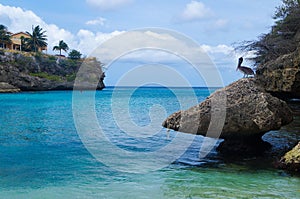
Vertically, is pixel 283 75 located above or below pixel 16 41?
below

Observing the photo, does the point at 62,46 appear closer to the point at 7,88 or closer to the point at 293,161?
the point at 7,88

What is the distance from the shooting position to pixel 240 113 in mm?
8258

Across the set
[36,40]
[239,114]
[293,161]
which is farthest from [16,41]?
[293,161]

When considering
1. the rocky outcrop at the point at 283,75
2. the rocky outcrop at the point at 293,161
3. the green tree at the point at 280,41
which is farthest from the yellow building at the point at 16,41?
the rocky outcrop at the point at 293,161

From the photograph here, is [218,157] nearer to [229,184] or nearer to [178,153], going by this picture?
[178,153]

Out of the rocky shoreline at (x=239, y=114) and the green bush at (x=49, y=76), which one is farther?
the green bush at (x=49, y=76)

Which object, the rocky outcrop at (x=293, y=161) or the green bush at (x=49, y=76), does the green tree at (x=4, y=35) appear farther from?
the rocky outcrop at (x=293, y=161)

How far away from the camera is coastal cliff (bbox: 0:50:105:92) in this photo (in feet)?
195

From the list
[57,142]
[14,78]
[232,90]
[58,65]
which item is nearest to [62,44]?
[58,65]

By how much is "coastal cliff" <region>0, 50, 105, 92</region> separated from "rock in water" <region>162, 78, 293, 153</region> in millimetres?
53805

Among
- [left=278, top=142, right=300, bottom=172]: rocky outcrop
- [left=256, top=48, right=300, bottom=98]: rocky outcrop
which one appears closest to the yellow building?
[left=256, top=48, right=300, bottom=98]: rocky outcrop

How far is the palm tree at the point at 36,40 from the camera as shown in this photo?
237ft

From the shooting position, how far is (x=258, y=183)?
689 cm

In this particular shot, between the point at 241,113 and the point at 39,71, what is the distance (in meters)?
66.1
